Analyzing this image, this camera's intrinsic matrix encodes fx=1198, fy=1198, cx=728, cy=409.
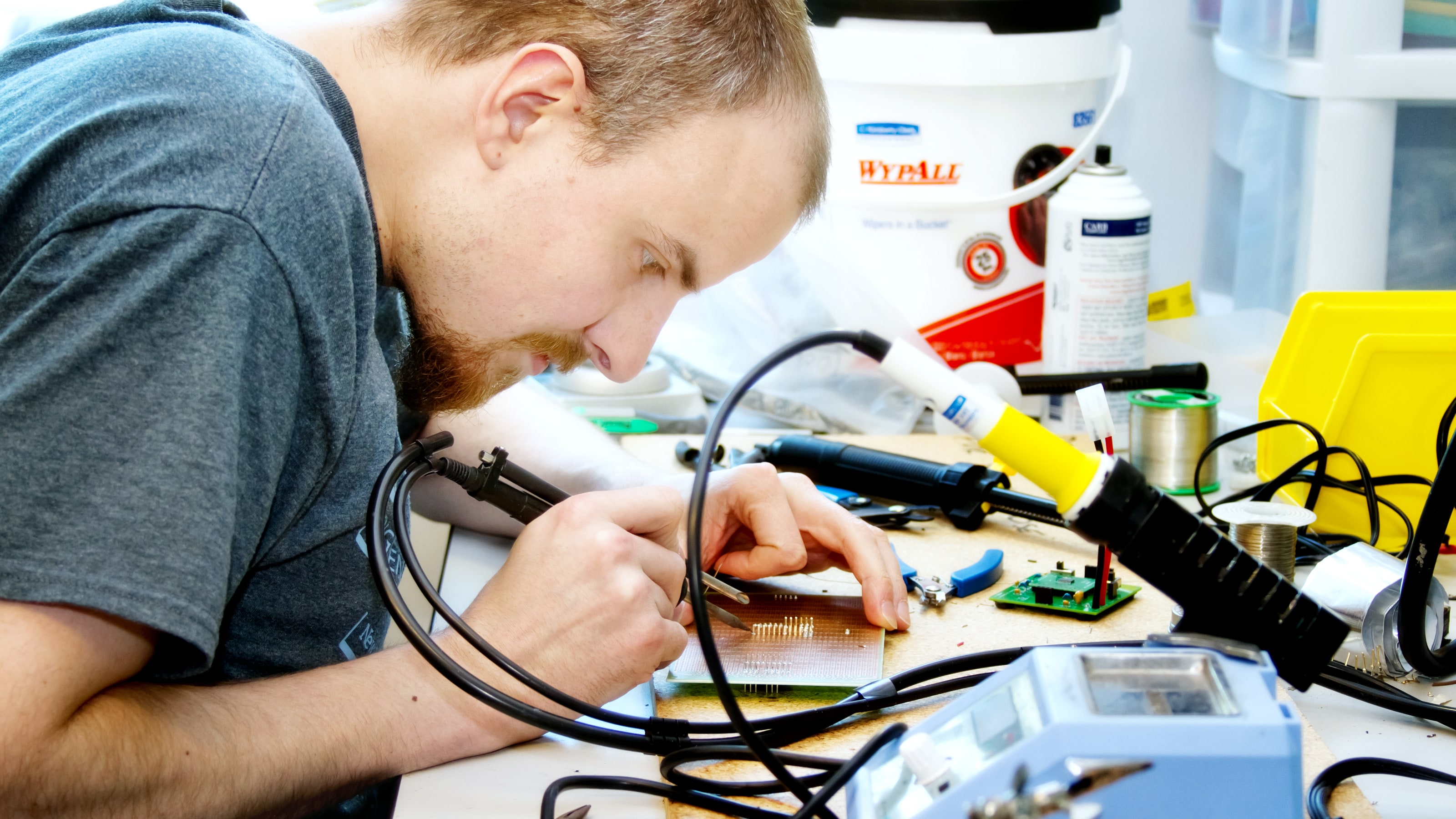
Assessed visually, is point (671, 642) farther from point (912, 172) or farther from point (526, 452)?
point (912, 172)

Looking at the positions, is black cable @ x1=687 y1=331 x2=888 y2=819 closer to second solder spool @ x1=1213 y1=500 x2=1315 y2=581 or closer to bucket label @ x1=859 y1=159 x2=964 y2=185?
second solder spool @ x1=1213 y1=500 x2=1315 y2=581

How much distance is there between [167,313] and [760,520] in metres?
0.46

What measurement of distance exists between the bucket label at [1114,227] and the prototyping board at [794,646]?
591 mm

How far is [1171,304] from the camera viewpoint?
154 cm

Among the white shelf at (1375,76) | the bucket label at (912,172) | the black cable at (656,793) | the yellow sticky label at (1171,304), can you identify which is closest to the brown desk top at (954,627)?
the black cable at (656,793)

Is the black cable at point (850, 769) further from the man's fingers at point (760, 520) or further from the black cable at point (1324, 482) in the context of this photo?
the black cable at point (1324, 482)

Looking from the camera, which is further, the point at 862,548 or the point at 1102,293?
the point at 1102,293

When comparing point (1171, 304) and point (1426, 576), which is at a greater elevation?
point (1426, 576)

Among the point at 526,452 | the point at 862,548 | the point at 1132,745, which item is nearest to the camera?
the point at 1132,745

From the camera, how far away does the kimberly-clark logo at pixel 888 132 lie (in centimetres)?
135

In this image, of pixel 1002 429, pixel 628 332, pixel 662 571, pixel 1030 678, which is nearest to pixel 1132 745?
pixel 1030 678

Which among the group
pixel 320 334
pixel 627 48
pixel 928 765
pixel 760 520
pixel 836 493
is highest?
pixel 627 48

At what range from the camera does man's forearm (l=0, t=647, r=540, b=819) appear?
1.94 feet

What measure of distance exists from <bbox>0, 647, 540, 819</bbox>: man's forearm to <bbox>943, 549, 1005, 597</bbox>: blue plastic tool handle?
1.19 feet
